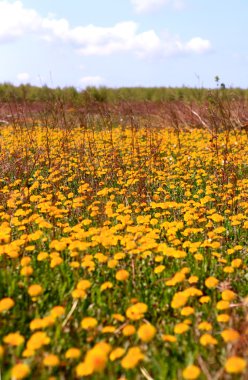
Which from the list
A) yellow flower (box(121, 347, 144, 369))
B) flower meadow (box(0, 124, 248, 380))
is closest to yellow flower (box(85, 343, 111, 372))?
flower meadow (box(0, 124, 248, 380))

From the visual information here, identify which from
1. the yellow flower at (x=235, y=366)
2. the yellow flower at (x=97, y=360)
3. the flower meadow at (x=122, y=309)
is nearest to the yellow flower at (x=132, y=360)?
the flower meadow at (x=122, y=309)

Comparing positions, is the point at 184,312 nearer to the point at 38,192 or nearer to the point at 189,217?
the point at 189,217

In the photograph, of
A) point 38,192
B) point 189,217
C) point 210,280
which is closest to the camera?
point 210,280

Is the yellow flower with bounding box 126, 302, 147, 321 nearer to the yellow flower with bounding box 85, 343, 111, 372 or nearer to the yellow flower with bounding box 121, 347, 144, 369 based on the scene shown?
the yellow flower with bounding box 121, 347, 144, 369

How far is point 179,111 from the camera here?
14.2 meters

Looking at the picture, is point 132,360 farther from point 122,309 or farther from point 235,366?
point 122,309

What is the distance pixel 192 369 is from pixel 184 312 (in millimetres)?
706

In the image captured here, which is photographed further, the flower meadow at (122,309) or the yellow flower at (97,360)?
the flower meadow at (122,309)

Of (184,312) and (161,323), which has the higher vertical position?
(184,312)

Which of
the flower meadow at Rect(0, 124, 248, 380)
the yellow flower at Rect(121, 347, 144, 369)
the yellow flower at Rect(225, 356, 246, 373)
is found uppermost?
the yellow flower at Rect(225, 356, 246, 373)

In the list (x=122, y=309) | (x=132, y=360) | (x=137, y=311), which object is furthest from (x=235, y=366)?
(x=122, y=309)

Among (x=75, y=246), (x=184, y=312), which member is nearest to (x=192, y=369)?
(x=184, y=312)

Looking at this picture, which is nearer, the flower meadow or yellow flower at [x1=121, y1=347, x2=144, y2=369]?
yellow flower at [x1=121, y1=347, x2=144, y2=369]

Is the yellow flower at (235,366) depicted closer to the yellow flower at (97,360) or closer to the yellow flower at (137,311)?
the yellow flower at (97,360)
